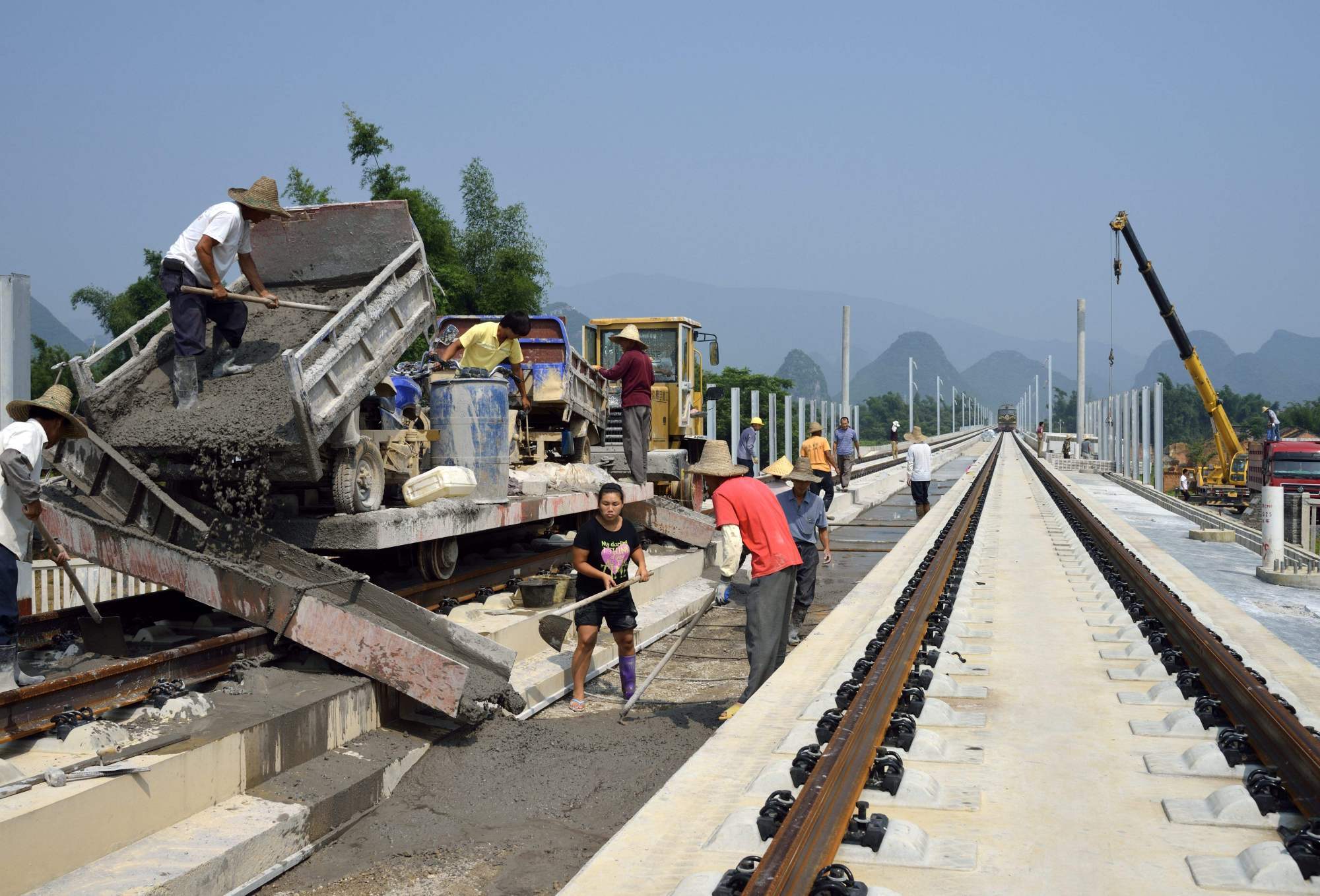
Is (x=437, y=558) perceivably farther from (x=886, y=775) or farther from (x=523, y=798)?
(x=886, y=775)

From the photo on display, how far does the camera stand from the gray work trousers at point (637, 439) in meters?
12.4

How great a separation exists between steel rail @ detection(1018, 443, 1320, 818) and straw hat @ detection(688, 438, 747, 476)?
9.65 feet

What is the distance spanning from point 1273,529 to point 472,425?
896 cm

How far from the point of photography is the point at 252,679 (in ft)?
20.9

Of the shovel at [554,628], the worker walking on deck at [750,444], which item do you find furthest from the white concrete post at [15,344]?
the worker walking on deck at [750,444]

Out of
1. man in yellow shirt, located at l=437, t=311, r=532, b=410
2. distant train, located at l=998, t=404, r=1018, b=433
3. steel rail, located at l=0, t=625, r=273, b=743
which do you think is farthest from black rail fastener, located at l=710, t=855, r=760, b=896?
distant train, located at l=998, t=404, r=1018, b=433

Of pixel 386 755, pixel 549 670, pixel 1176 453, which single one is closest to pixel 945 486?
pixel 549 670

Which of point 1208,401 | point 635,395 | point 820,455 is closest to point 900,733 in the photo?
point 635,395

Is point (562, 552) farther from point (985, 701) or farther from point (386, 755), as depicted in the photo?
point (985, 701)

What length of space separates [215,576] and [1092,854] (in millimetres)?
5138

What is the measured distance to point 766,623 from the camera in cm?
731

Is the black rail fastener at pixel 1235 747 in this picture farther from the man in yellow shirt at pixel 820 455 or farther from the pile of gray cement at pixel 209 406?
the man in yellow shirt at pixel 820 455

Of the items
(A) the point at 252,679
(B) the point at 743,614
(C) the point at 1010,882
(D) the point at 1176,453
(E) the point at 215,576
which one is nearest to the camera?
(C) the point at 1010,882

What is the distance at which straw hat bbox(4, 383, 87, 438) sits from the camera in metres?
6.25
